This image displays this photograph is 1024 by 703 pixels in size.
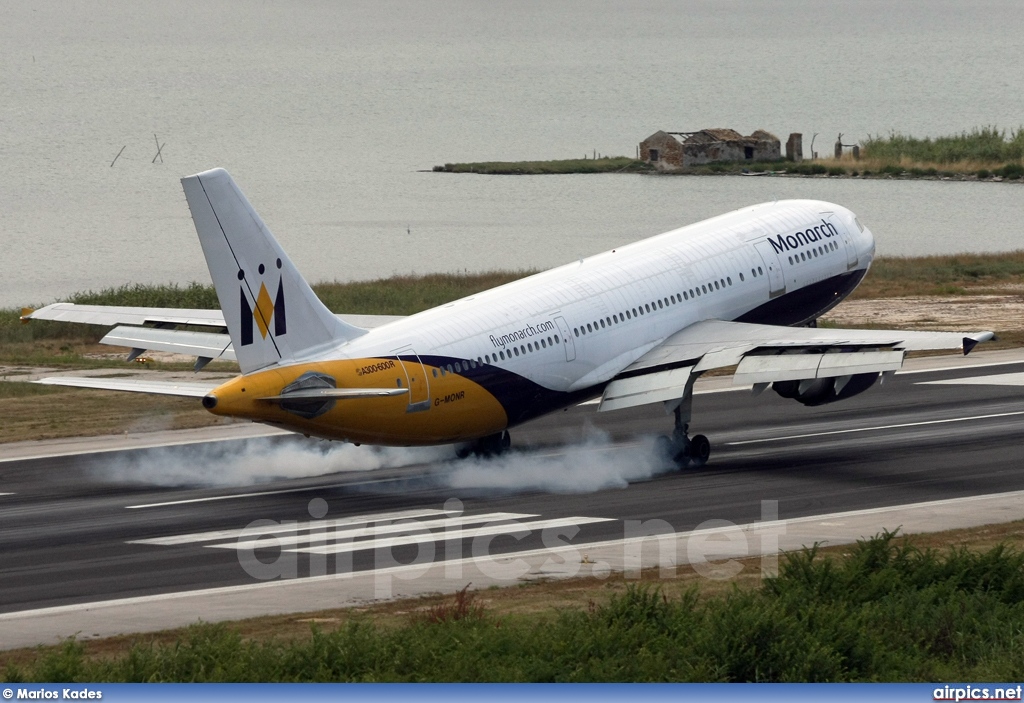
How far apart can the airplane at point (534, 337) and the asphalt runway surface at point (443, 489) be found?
1624mm

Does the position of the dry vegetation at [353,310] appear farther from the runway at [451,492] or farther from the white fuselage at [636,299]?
the white fuselage at [636,299]

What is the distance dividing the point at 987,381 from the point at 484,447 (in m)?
20.4

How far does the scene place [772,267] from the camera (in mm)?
45906

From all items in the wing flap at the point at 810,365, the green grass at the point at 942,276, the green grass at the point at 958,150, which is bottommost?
the green grass at the point at 942,276

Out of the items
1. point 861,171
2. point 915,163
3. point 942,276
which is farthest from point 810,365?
point 915,163

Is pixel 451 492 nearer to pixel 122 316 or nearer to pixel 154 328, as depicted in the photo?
pixel 154 328

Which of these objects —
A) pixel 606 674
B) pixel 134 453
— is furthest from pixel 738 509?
pixel 134 453

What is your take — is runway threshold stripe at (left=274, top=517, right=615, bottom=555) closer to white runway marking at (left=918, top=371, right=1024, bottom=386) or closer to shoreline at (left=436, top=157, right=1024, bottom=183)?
white runway marking at (left=918, top=371, right=1024, bottom=386)

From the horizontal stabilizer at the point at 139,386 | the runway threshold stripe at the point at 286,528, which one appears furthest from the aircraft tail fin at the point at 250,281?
the runway threshold stripe at the point at 286,528

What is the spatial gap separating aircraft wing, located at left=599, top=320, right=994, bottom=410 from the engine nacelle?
2.02ft

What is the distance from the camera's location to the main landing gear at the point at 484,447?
4131cm

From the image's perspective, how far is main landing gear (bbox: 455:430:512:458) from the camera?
41312 millimetres

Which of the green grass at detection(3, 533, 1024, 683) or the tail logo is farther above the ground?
the tail logo

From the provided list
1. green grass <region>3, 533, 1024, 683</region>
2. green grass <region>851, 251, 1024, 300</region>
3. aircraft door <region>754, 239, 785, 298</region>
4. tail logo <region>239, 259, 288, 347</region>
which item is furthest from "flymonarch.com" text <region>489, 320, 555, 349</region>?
green grass <region>851, 251, 1024, 300</region>
